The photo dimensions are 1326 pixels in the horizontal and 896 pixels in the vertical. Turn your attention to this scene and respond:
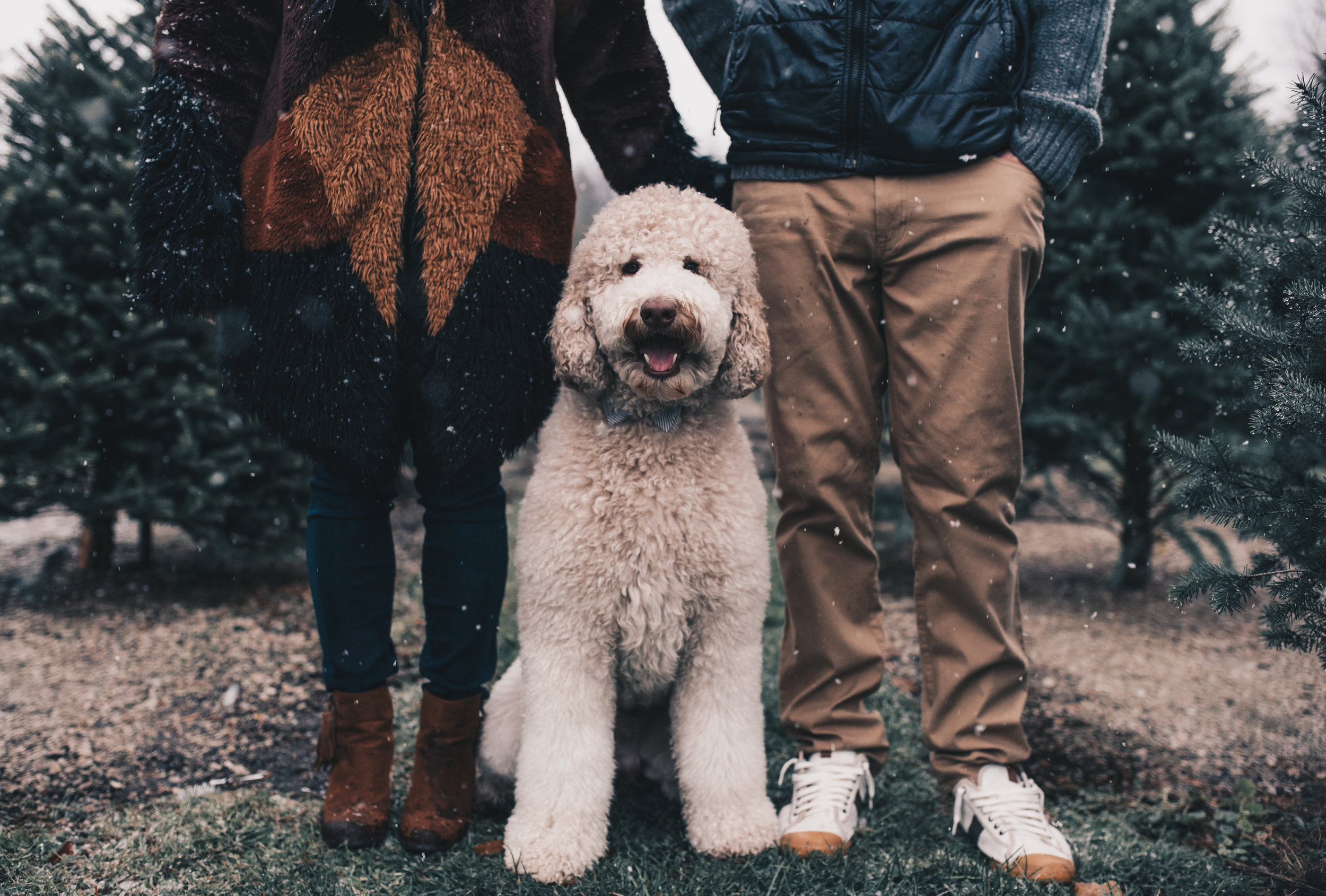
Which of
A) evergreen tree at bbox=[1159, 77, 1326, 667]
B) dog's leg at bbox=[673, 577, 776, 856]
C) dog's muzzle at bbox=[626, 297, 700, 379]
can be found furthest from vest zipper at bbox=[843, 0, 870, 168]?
dog's leg at bbox=[673, 577, 776, 856]

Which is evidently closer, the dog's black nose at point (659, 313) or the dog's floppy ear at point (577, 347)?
the dog's black nose at point (659, 313)

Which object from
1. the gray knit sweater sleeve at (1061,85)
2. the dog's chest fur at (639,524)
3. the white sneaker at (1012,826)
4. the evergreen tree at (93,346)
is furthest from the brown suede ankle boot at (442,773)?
the evergreen tree at (93,346)

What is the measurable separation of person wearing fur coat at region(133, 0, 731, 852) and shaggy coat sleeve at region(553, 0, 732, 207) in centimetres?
20

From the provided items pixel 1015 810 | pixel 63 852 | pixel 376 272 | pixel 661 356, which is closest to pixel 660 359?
pixel 661 356

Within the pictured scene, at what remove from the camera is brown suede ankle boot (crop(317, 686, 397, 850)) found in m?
2.15

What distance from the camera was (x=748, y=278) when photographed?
84.0 inches

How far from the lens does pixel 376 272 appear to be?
1.96m

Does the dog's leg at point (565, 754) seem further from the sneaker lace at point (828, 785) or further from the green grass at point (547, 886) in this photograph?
the sneaker lace at point (828, 785)

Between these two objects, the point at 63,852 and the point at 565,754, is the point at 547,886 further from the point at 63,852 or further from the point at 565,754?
the point at 63,852

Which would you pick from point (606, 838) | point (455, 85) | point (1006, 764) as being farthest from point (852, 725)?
point (455, 85)

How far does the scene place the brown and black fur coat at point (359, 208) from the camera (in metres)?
1.90

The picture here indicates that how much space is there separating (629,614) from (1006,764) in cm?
112

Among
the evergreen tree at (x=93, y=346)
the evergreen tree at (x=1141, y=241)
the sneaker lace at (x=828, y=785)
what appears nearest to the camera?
the sneaker lace at (x=828, y=785)

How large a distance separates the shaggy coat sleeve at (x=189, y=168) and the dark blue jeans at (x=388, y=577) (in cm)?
55
